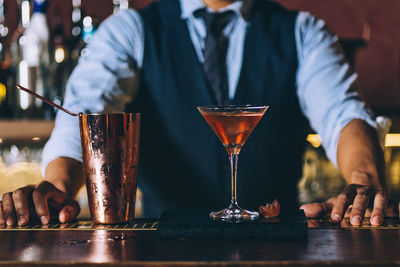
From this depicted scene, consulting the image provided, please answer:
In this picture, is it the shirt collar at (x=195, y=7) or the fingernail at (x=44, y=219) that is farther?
the shirt collar at (x=195, y=7)

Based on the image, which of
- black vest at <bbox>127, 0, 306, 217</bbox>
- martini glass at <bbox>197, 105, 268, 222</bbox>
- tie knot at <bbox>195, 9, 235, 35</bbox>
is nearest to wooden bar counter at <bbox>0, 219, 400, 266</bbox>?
martini glass at <bbox>197, 105, 268, 222</bbox>

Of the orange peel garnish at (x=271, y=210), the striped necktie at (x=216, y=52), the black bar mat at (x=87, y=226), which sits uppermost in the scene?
the striped necktie at (x=216, y=52)

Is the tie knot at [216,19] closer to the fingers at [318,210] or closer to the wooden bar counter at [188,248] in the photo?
the fingers at [318,210]

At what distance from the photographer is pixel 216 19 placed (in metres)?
2.10

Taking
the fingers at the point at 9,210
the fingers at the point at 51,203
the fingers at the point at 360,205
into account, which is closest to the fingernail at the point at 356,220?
the fingers at the point at 360,205

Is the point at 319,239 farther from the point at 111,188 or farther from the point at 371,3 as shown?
the point at 371,3

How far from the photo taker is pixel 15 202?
1.24 metres

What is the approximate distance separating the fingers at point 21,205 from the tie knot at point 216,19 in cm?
108

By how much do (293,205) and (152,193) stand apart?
1.86 ft

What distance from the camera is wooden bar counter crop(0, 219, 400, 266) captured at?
88 centimetres

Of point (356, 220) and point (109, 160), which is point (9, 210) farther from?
point (356, 220)

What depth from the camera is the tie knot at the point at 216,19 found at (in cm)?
208

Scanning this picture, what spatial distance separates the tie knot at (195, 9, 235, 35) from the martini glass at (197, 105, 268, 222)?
3.11ft

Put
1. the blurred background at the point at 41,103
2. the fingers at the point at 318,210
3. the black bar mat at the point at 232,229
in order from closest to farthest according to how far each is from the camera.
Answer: the black bar mat at the point at 232,229 → the fingers at the point at 318,210 → the blurred background at the point at 41,103
